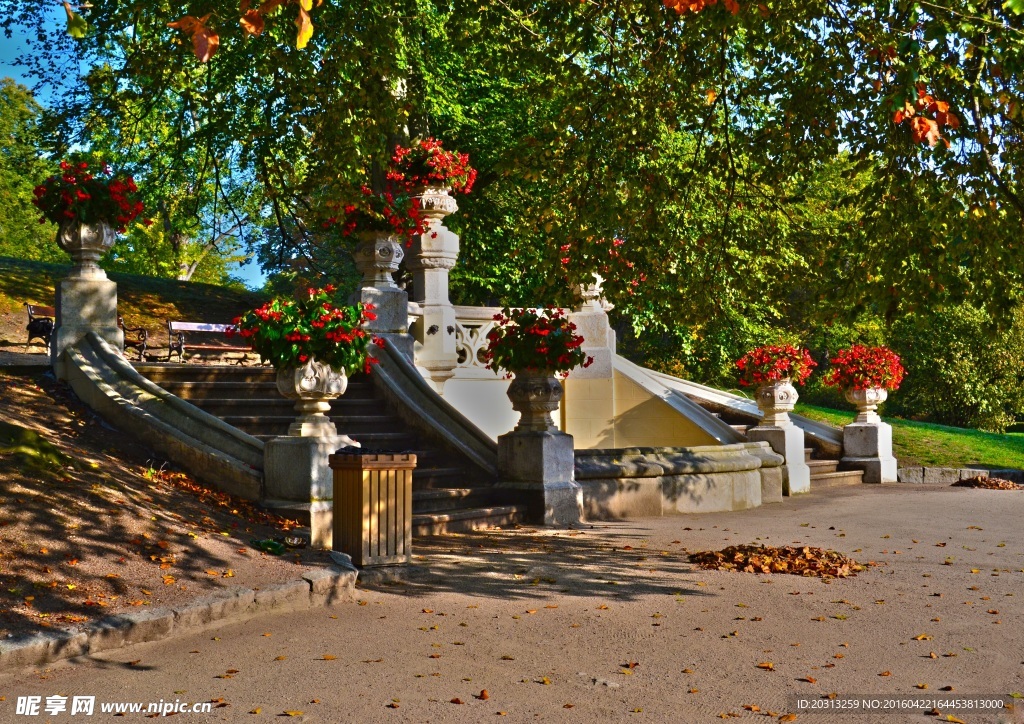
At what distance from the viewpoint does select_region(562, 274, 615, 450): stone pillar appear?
17.2m

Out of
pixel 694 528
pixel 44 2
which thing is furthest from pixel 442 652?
pixel 44 2

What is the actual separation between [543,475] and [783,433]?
19.3ft

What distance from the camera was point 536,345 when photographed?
12.0 m

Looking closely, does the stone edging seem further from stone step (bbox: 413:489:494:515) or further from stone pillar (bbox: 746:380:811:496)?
stone step (bbox: 413:489:494:515)

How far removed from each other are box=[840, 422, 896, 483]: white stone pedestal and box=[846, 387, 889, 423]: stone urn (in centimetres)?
16

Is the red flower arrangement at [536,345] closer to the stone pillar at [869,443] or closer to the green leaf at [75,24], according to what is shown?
the green leaf at [75,24]

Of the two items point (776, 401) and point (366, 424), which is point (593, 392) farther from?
point (366, 424)

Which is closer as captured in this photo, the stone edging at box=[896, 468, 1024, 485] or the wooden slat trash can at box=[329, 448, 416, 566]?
the wooden slat trash can at box=[329, 448, 416, 566]

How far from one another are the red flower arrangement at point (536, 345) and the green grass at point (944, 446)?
10213 mm

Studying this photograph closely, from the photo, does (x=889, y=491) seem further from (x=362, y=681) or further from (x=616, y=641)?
(x=362, y=681)

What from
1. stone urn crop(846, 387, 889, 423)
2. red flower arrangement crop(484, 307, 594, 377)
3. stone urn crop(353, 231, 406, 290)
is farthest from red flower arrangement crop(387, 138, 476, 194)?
stone urn crop(846, 387, 889, 423)

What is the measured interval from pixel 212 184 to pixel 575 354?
1092 centimetres

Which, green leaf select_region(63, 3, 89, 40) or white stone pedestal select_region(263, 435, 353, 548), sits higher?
green leaf select_region(63, 3, 89, 40)

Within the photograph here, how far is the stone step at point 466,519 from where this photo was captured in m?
10.6
